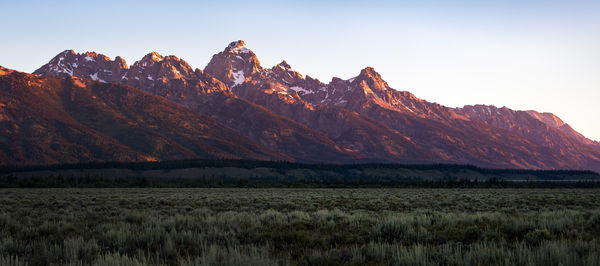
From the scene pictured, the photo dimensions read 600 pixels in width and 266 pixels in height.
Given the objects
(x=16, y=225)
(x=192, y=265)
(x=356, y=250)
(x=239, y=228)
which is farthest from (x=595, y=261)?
(x=16, y=225)

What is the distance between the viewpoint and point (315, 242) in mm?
11297

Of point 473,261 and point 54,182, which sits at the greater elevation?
point 473,261

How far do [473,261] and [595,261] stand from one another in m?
1.95

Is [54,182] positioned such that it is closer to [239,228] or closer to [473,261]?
[239,228]

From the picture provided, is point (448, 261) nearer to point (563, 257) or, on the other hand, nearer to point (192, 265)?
point (563, 257)

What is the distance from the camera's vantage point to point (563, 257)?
7598 mm

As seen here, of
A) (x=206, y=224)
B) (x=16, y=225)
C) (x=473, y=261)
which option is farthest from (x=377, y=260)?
(x=16, y=225)

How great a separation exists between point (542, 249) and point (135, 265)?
7.81 metres

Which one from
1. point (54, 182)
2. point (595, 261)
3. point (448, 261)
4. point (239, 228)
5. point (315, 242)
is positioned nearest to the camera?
point (595, 261)

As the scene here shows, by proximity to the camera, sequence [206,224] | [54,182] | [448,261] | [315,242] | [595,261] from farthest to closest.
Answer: [54,182] → [206,224] → [315,242] → [448,261] → [595,261]

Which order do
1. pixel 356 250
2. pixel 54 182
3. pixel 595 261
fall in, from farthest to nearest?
pixel 54 182, pixel 356 250, pixel 595 261

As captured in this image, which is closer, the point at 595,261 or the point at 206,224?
the point at 595,261

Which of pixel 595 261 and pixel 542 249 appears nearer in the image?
pixel 595 261

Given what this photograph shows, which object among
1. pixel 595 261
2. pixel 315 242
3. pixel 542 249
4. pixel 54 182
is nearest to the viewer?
pixel 595 261
